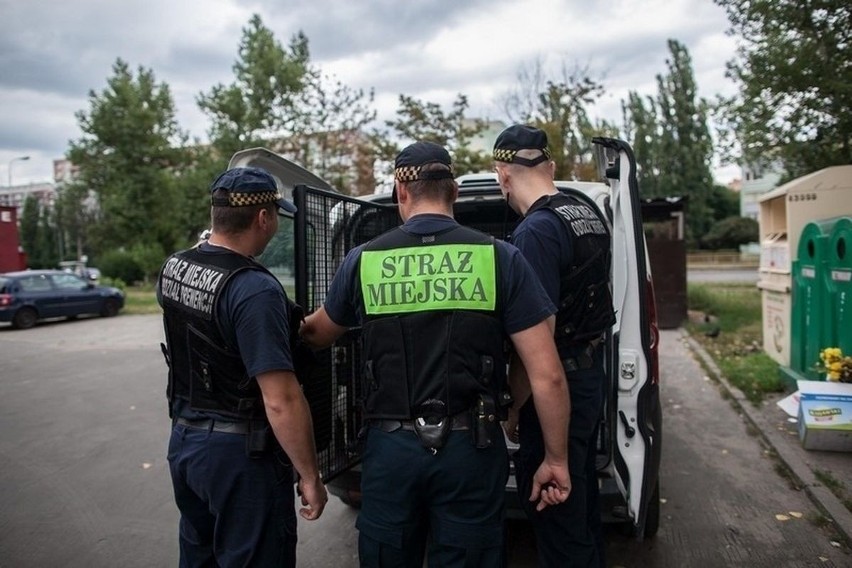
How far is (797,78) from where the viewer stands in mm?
9398

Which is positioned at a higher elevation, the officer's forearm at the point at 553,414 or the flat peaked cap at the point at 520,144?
the flat peaked cap at the point at 520,144

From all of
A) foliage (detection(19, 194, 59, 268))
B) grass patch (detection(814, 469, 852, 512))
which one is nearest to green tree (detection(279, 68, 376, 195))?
grass patch (detection(814, 469, 852, 512))

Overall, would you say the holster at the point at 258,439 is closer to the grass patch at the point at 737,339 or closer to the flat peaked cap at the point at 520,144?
the flat peaked cap at the point at 520,144

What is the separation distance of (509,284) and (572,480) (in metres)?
0.94

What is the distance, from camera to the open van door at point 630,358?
9.38ft

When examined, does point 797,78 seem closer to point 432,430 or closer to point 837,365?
point 837,365

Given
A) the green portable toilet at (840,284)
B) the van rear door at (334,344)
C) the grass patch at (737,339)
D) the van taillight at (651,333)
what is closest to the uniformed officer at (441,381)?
the van rear door at (334,344)

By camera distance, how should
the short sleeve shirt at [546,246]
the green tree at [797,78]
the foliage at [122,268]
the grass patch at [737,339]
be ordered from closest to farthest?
1. the short sleeve shirt at [546,246]
2. the grass patch at [737,339]
3. the green tree at [797,78]
4. the foliage at [122,268]

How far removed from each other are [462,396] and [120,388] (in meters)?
8.01

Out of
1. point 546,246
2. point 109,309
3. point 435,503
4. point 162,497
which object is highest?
point 546,246

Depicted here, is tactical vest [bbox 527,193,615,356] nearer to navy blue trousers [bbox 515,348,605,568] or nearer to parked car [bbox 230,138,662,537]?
navy blue trousers [bbox 515,348,605,568]

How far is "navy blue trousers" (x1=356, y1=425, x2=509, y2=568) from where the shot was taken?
201 cm

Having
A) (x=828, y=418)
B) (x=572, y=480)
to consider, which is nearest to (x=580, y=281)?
(x=572, y=480)

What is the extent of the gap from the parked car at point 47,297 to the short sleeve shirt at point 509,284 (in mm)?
17467
